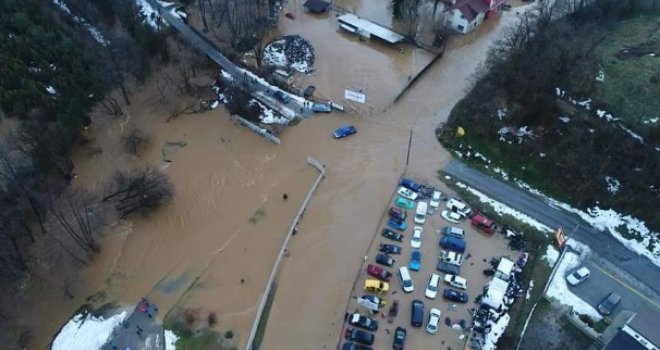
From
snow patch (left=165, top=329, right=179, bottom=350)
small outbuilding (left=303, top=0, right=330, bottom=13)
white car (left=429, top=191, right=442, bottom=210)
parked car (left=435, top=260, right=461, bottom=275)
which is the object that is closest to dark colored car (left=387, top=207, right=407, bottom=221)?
white car (left=429, top=191, right=442, bottom=210)

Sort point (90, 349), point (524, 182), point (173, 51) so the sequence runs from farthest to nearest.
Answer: point (173, 51) → point (524, 182) → point (90, 349)

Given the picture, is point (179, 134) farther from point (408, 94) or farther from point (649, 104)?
point (649, 104)

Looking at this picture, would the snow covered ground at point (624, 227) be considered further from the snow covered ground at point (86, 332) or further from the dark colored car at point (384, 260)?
the snow covered ground at point (86, 332)

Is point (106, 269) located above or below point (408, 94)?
below

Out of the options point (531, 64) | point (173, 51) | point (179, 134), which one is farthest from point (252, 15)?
point (531, 64)

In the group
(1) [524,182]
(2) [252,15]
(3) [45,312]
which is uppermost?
(2) [252,15]

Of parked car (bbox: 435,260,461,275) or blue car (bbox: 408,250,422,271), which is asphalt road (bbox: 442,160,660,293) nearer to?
parked car (bbox: 435,260,461,275)
